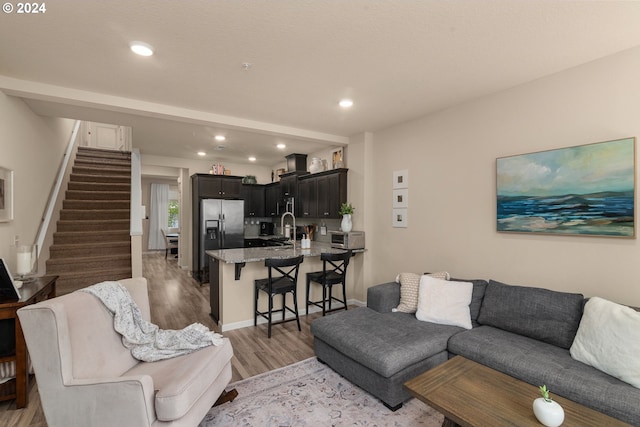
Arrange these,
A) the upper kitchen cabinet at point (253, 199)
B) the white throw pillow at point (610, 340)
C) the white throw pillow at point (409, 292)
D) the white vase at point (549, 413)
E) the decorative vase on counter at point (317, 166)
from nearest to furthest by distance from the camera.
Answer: the white vase at point (549, 413), the white throw pillow at point (610, 340), the white throw pillow at point (409, 292), the decorative vase on counter at point (317, 166), the upper kitchen cabinet at point (253, 199)

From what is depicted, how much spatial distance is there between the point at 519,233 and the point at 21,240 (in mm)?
5119

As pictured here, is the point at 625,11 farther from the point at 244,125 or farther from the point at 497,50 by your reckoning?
the point at 244,125

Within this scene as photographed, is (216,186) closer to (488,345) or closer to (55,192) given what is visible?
(55,192)

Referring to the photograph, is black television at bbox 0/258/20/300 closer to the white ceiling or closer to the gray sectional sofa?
the white ceiling

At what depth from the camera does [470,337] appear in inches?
95.6

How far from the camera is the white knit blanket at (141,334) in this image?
6.50ft

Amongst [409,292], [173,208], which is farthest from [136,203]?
[173,208]

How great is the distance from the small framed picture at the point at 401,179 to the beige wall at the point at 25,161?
13.7 feet

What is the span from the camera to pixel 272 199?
22.6 ft

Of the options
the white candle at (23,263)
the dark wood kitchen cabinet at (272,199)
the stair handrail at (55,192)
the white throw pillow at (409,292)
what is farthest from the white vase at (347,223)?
the stair handrail at (55,192)

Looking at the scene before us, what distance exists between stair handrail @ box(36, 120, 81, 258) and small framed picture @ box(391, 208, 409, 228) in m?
4.51

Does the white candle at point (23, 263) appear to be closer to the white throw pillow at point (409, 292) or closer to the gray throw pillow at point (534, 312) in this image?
the white throw pillow at point (409, 292)

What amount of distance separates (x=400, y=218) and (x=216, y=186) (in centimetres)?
402

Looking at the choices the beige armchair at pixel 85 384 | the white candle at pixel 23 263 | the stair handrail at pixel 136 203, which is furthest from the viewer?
the stair handrail at pixel 136 203
